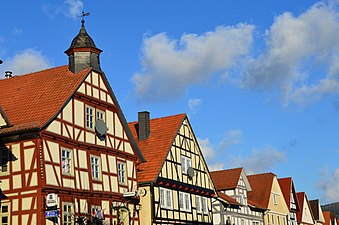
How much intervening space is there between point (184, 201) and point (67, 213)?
45.3 ft

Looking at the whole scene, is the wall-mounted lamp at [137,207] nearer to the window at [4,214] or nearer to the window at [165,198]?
the window at [165,198]

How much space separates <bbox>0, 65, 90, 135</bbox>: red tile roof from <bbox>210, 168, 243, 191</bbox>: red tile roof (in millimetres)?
22298

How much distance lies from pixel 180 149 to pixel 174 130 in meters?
1.51

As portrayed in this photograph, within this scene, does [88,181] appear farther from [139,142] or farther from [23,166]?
[139,142]

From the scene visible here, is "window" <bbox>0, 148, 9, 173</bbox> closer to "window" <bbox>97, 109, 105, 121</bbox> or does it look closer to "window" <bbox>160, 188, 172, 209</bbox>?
"window" <bbox>97, 109, 105, 121</bbox>

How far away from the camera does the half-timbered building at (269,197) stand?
5962 cm

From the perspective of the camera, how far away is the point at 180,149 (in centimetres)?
4294

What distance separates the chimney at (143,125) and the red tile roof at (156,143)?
1.06 ft

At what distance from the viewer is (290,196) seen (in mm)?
68438

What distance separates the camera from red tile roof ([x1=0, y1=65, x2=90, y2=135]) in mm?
30312

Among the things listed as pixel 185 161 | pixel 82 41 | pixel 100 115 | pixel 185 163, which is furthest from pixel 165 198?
pixel 82 41

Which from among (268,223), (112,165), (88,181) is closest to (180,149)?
(112,165)

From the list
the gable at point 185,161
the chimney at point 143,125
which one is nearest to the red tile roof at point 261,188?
the gable at point 185,161

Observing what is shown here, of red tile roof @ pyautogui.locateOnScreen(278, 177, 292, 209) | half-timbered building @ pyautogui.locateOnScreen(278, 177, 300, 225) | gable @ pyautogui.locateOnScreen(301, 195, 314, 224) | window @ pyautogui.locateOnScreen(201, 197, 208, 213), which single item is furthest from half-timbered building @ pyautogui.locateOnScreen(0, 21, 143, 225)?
gable @ pyautogui.locateOnScreen(301, 195, 314, 224)
